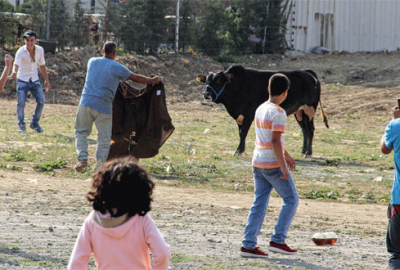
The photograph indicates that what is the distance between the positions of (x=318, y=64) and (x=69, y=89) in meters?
11.3

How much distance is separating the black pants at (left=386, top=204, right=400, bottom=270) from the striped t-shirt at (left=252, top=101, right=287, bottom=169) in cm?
105

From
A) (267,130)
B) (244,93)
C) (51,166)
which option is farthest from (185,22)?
(267,130)

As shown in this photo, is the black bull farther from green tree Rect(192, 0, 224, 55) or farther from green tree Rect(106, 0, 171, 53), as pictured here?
green tree Rect(192, 0, 224, 55)

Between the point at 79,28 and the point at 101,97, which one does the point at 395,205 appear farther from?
the point at 79,28

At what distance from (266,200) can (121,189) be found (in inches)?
107

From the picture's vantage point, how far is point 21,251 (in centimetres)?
465

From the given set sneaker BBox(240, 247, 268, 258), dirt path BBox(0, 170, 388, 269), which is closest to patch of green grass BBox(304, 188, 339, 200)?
dirt path BBox(0, 170, 388, 269)

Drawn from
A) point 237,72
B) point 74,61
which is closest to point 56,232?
point 237,72

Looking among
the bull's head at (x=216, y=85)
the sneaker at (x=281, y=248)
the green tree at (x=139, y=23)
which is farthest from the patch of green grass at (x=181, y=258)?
the green tree at (x=139, y=23)

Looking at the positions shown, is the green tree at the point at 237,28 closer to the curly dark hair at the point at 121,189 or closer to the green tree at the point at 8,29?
the green tree at the point at 8,29

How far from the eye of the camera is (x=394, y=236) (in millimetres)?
4281

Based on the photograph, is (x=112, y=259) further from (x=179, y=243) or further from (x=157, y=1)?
Result: (x=157, y=1)

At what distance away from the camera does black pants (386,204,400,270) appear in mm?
4258

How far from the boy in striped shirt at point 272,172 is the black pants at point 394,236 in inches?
34.1
